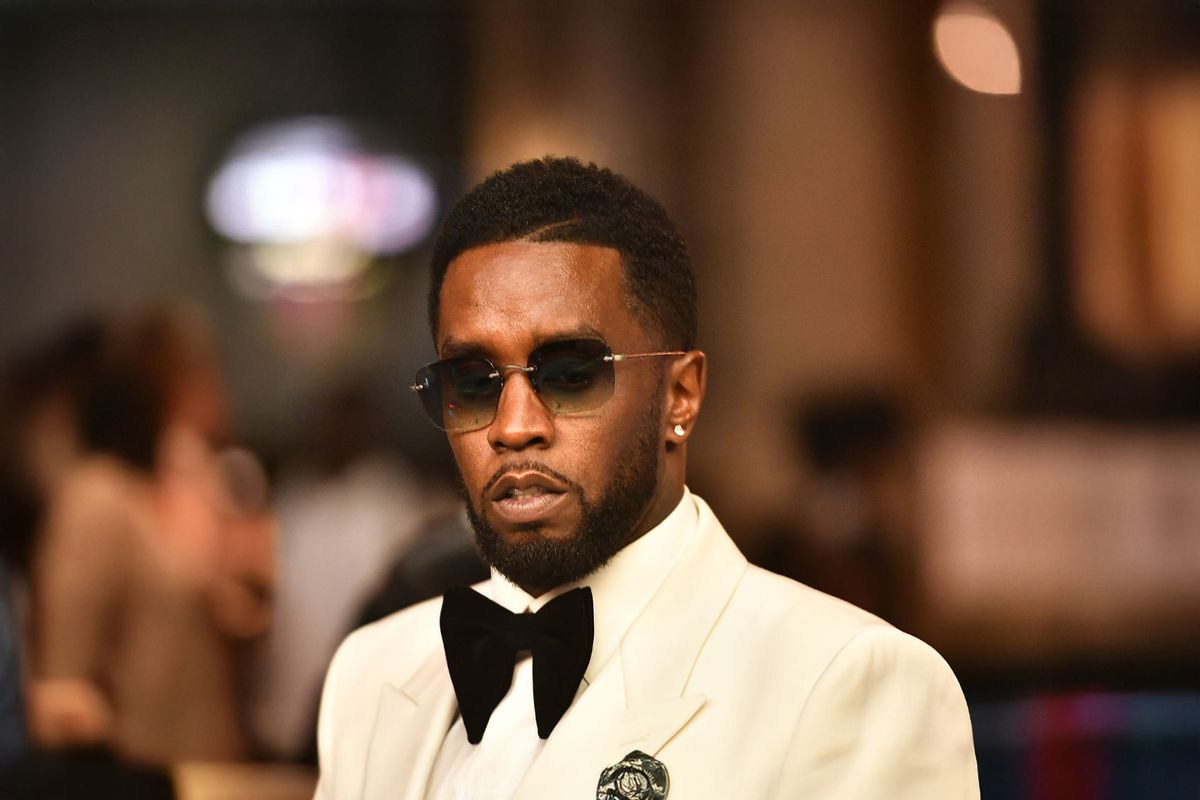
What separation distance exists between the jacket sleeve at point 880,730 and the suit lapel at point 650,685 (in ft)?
0.57

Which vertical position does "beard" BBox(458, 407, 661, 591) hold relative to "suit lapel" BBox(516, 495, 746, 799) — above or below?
above

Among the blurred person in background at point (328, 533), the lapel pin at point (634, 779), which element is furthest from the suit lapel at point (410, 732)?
the blurred person in background at point (328, 533)

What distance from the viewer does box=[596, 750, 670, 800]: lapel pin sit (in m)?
1.93

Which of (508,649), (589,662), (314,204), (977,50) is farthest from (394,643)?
(314,204)

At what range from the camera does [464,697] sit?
2.16 meters

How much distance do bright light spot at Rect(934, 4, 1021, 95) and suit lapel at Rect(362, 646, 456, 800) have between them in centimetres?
395

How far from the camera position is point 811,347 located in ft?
18.7

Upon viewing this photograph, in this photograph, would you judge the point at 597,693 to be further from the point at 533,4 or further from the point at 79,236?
the point at 79,236

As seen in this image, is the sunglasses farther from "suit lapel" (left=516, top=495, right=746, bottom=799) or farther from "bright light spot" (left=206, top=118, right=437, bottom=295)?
"bright light spot" (left=206, top=118, right=437, bottom=295)

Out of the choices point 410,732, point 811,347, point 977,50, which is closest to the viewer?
point 410,732

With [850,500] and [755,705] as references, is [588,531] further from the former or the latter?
[850,500]

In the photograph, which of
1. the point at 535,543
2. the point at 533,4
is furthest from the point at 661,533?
the point at 533,4

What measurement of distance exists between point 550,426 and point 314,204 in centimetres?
482

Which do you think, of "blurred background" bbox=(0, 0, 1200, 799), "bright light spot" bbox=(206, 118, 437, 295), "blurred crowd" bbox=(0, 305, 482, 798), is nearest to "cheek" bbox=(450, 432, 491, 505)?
"blurred crowd" bbox=(0, 305, 482, 798)
